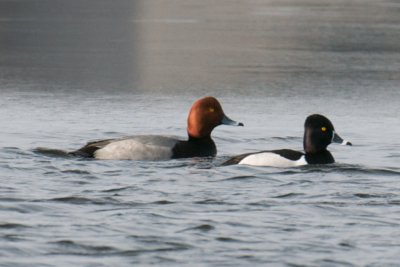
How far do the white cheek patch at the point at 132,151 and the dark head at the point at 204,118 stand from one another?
65 cm

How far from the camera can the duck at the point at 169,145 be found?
12906 mm

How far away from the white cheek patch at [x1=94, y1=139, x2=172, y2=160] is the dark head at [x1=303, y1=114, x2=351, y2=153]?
1432mm

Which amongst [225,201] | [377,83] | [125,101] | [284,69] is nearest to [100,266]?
[225,201]

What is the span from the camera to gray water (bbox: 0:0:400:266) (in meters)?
8.38

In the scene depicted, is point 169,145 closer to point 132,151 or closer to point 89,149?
point 132,151

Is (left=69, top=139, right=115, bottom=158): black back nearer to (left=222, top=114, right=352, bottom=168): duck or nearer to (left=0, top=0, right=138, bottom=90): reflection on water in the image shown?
(left=222, top=114, right=352, bottom=168): duck

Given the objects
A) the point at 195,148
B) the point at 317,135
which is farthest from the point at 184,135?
the point at 317,135

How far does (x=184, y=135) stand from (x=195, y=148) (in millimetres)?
2001

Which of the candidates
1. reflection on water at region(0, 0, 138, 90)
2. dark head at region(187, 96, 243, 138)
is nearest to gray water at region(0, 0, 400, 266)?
reflection on water at region(0, 0, 138, 90)

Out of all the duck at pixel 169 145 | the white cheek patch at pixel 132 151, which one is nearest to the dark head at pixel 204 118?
the duck at pixel 169 145

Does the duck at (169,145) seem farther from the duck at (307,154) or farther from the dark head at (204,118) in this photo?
the duck at (307,154)

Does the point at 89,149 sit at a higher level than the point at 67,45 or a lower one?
lower

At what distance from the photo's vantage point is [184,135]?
50.5 ft

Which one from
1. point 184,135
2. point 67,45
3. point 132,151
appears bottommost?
point 184,135
